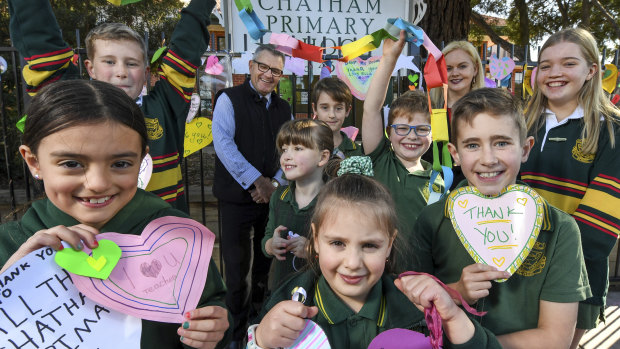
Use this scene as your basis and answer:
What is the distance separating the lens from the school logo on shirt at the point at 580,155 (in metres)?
1.91

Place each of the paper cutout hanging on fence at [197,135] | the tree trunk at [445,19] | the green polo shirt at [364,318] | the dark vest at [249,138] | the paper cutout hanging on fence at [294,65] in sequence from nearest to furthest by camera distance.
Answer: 1. the green polo shirt at [364,318]
2. the dark vest at [249,138]
3. the paper cutout hanging on fence at [197,135]
4. the paper cutout hanging on fence at [294,65]
5. the tree trunk at [445,19]

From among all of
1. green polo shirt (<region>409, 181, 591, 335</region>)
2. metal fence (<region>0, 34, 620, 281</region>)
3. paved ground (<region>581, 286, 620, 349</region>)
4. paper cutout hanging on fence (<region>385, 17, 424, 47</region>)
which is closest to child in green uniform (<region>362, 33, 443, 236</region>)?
paper cutout hanging on fence (<region>385, 17, 424, 47</region>)

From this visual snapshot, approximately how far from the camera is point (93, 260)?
0.90 meters

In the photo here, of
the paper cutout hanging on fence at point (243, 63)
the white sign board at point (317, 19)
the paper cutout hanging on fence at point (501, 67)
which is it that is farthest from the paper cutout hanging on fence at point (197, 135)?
the paper cutout hanging on fence at point (501, 67)

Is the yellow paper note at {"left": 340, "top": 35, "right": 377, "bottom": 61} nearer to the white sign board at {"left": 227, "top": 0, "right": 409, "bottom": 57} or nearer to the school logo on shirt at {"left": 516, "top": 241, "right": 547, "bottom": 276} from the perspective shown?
the school logo on shirt at {"left": 516, "top": 241, "right": 547, "bottom": 276}

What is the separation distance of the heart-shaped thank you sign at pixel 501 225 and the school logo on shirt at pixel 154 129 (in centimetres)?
136

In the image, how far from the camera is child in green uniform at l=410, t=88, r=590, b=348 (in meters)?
1.29

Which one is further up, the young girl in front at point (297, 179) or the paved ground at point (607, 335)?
the young girl in front at point (297, 179)

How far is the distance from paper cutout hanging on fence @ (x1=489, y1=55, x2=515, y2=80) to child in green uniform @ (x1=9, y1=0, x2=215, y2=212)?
262cm

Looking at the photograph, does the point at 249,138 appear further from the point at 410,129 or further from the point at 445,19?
the point at 445,19

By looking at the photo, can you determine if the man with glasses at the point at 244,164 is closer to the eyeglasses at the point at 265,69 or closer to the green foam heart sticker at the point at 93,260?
the eyeglasses at the point at 265,69

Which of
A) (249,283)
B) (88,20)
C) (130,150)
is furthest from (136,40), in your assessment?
(88,20)

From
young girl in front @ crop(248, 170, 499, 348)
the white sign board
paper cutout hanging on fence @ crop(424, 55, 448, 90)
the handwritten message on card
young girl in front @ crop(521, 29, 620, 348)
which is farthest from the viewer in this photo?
the white sign board

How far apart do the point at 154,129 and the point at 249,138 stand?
3.67 feet
